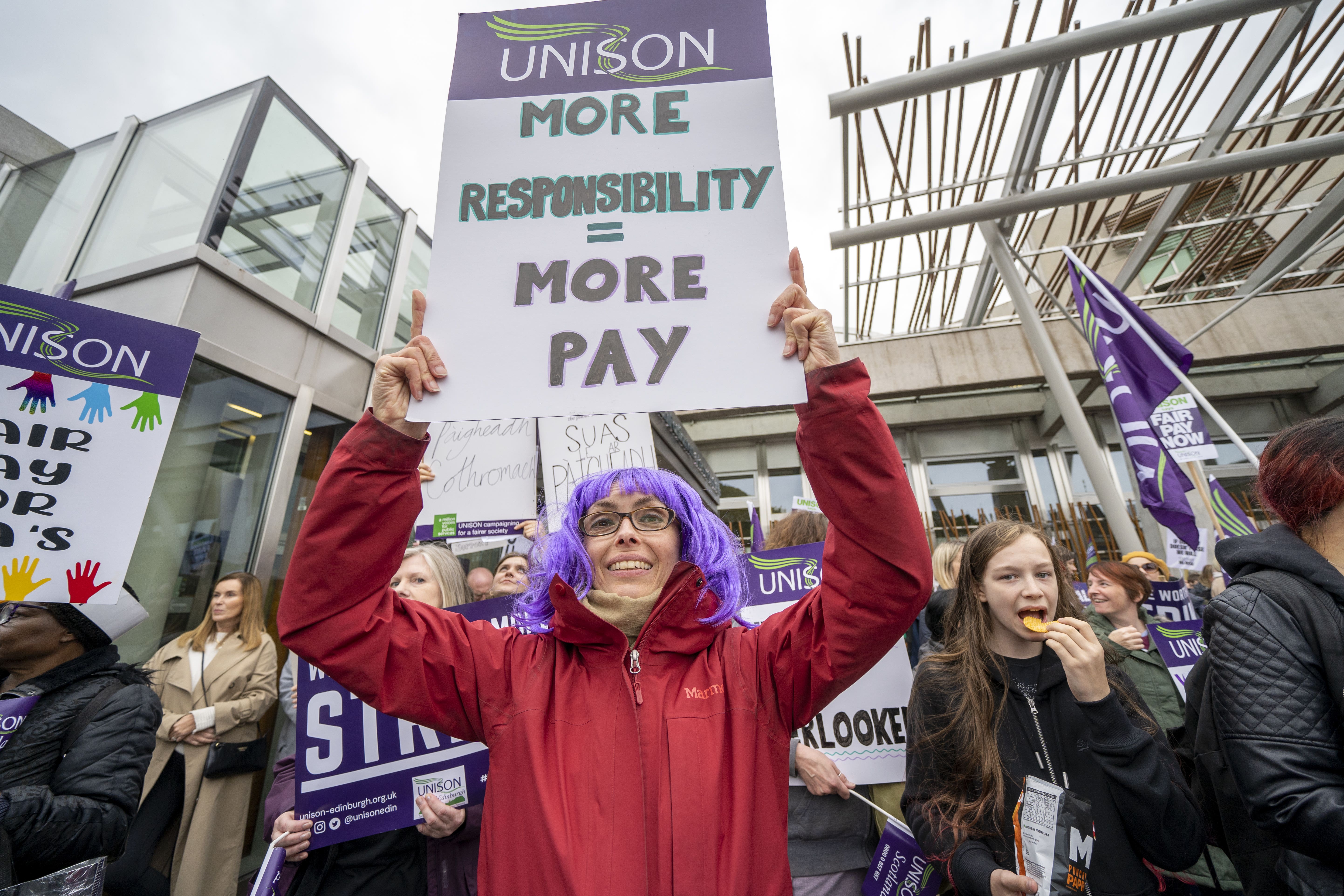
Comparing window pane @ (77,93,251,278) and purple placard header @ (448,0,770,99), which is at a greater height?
window pane @ (77,93,251,278)

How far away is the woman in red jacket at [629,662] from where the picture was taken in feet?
3.65

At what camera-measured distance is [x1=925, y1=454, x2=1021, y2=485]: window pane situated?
968 centimetres

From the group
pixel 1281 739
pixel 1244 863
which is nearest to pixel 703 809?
pixel 1281 739

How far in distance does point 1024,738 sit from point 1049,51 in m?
5.19

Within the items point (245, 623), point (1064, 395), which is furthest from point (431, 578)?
point (1064, 395)

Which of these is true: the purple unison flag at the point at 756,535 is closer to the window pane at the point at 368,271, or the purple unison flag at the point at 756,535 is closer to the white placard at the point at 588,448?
the white placard at the point at 588,448

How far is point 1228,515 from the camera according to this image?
5.14 m

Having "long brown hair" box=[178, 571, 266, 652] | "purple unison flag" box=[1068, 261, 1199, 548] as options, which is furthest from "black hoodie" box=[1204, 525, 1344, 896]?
"long brown hair" box=[178, 571, 266, 652]

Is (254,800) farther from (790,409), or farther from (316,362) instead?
(790,409)

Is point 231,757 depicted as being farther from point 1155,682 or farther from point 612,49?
point 1155,682

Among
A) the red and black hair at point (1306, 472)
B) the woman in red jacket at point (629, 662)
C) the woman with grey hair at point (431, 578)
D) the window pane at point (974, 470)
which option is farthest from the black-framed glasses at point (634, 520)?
the window pane at point (974, 470)

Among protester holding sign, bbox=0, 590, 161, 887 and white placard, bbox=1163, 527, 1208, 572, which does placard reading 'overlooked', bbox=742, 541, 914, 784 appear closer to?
protester holding sign, bbox=0, 590, 161, 887

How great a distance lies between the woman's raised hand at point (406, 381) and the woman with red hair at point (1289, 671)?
1.84 meters

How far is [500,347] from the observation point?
136cm
